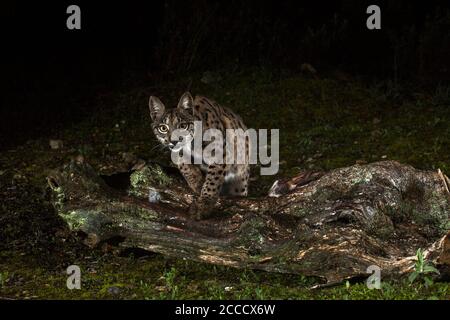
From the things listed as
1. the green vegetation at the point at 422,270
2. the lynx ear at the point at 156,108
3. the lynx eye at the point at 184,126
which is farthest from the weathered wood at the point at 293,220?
the lynx ear at the point at 156,108

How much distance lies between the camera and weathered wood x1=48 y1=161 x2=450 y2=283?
6.16 m

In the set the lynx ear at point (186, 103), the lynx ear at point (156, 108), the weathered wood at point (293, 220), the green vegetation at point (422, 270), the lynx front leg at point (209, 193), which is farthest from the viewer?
the lynx ear at point (156, 108)

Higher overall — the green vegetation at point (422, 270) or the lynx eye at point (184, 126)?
the lynx eye at point (184, 126)

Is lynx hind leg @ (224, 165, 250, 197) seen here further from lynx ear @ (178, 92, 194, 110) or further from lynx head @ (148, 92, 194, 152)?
lynx ear @ (178, 92, 194, 110)

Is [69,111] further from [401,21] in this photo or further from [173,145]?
[401,21]

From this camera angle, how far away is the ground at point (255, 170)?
20.3ft

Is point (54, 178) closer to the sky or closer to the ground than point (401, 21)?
closer to the ground

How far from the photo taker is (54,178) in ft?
22.7

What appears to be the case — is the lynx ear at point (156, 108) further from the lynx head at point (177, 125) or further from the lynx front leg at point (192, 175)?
the lynx front leg at point (192, 175)

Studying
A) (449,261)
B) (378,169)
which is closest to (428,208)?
(378,169)

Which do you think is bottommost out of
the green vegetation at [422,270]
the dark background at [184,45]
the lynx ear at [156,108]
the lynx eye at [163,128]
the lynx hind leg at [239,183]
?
the green vegetation at [422,270]

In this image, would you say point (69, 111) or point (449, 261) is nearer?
point (449, 261)

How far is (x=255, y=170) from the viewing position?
9.73 meters

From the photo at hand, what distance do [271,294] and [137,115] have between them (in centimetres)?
637
